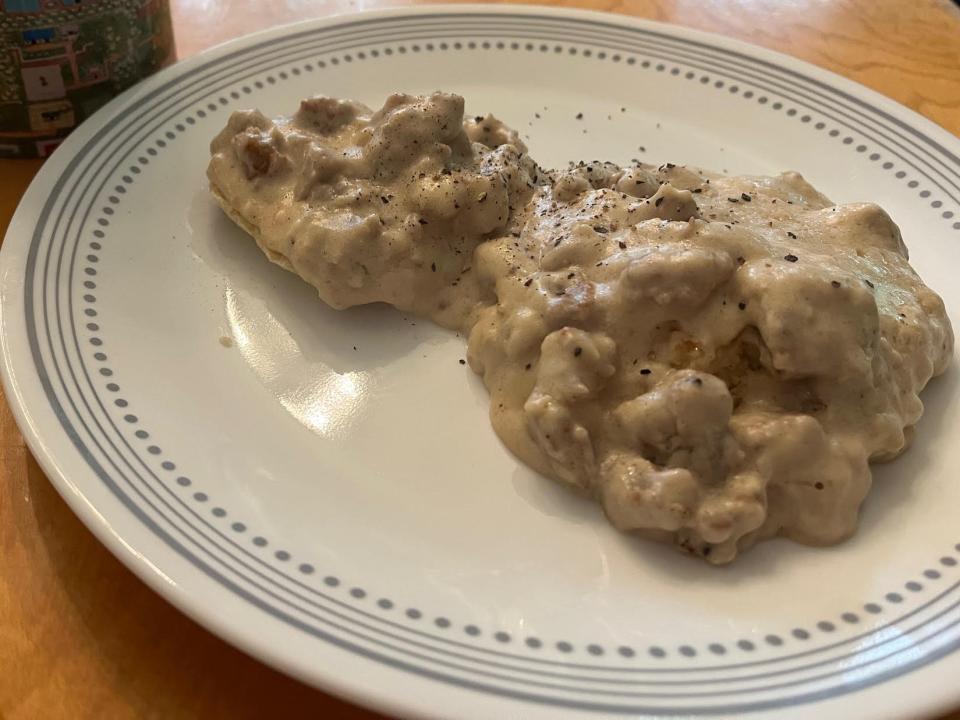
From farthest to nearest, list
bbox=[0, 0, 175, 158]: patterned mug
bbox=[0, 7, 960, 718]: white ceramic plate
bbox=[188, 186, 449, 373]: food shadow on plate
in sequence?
bbox=[0, 0, 175, 158]: patterned mug < bbox=[188, 186, 449, 373]: food shadow on plate < bbox=[0, 7, 960, 718]: white ceramic plate

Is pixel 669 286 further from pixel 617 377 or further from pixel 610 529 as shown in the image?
pixel 610 529

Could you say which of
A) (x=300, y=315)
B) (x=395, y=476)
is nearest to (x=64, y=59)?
(x=300, y=315)

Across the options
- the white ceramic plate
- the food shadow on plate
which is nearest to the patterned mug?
the white ceramic plate

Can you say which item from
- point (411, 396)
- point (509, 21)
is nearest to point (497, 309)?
point (411, 396)

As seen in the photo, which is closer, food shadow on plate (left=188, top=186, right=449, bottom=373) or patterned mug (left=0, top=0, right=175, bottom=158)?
food shadow on plate (left=188, top=186, right=449, bottom=373)

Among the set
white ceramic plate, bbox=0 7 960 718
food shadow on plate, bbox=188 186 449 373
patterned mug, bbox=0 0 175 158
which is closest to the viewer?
white ceramic plate, bbox=0 7 960 718

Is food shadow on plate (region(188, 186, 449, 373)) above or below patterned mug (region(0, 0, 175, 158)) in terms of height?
below

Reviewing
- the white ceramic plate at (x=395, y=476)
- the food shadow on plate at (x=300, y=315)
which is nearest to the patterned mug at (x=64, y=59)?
the white ceramic plate at (x=395, y=476)

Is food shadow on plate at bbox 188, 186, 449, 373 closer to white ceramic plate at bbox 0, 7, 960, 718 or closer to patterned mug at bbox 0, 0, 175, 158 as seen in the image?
white ceramic plate at bbox 0, 7, 960, 718
